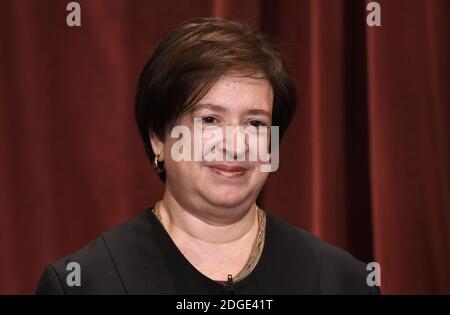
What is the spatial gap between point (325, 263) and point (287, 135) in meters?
0.52

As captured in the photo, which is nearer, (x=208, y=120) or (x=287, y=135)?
(x=208, y=120)

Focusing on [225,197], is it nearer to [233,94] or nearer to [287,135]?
[233,94]

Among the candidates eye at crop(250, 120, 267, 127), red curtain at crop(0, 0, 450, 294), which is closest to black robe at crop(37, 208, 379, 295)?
eye at crop(250, 120, 267, 127)

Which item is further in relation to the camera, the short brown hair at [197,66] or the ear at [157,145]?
the ear at [157,145]

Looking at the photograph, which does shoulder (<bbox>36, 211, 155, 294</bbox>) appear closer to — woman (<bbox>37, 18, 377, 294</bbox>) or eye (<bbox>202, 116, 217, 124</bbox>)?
woman (<bbox>37, 18, 377, 294</bbox>)

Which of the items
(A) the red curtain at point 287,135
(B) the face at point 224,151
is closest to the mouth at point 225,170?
(B) the face at point 224,151

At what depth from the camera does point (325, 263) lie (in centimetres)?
134

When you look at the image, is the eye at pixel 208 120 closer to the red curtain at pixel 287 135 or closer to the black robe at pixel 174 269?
the black robe at pixel 174 269

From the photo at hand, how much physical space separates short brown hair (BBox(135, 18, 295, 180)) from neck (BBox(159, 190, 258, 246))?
0.48 feet

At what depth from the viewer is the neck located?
1.30 m

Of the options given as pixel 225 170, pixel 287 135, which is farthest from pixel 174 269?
pixel 287 135

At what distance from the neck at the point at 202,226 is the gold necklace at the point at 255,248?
0.08ft

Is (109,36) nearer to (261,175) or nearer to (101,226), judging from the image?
(101,226)

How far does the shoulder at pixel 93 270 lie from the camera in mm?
1207
